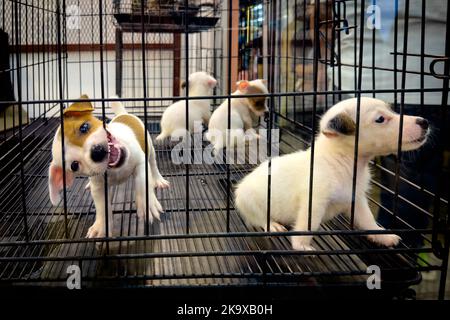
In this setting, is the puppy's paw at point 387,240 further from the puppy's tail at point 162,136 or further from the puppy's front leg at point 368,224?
the puppy's tail at point 162,136

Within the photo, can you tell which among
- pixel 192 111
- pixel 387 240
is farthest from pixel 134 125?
pixel 192 111

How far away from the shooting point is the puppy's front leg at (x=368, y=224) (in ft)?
3.92

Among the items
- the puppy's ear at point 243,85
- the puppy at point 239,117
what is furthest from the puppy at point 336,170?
the puppy's ear at point 243,85

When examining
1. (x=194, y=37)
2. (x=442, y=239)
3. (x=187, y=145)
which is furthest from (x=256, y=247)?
(x=194, y=37)

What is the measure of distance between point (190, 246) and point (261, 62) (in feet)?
6.28

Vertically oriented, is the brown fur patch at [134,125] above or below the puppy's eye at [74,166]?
above

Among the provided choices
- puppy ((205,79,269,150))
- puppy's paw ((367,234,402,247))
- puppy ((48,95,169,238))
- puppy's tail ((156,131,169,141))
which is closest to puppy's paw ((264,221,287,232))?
puppy's paw ((367,234,402,247))

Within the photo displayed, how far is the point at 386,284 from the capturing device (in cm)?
102

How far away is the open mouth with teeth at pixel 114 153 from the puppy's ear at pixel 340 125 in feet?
1.64

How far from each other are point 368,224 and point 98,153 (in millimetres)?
662

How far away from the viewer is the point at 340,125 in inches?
44.3

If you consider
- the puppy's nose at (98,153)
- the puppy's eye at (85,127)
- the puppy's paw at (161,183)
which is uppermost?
the puppy's eye at (85,127)

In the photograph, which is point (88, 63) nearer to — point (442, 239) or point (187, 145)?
point (187, 145)

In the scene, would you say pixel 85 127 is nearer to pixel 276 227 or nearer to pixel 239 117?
pixel 276 227
